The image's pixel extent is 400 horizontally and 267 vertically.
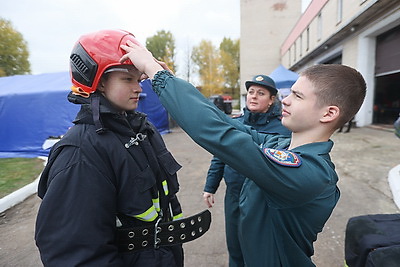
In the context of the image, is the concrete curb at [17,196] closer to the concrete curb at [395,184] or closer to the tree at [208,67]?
the concrete curb at [395,184]

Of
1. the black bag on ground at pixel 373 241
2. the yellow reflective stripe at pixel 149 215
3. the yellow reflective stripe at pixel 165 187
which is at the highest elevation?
the yellow reflective stripe at pixel 165 187

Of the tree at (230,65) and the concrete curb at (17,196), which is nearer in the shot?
the concrete curb at (17,196)

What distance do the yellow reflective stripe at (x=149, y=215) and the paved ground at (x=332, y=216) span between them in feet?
5.29

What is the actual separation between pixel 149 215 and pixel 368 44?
1280 cm

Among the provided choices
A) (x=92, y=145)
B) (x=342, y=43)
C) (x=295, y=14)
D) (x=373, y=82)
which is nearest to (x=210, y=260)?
(x=92, y=145)

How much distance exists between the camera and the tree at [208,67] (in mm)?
37625

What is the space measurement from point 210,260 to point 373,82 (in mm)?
11648

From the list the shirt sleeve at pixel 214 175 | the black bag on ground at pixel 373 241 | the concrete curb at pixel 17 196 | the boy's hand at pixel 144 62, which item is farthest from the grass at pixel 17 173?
the black bag on ground at pixel 373 241

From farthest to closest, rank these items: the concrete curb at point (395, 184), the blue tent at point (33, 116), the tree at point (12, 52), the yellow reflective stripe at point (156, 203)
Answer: the tree at point (12, 52) < the blue tent at point (33, 116) < the concrete curb at point (395, 184) < the yellow reflective stripe at point (156, 203)

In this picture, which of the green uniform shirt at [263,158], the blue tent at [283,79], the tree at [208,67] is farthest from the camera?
the tree at [208,67]

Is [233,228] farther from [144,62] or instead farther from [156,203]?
[144,62]

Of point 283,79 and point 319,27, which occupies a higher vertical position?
point 319,27

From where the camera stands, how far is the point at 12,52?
3278 cm

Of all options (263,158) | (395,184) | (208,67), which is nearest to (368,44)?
(395,184)
